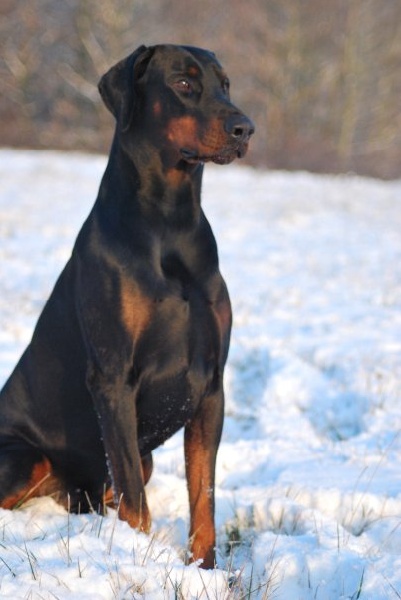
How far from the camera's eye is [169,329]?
317 centimetres

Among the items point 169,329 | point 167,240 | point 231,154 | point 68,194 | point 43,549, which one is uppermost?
point 231,154

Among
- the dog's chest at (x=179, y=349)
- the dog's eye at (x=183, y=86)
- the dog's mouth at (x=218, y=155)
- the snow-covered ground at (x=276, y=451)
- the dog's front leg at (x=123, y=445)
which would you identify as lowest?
the snow-covered ground at (x=276, y=451)

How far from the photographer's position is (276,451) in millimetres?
4430

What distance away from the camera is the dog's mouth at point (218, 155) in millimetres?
3139

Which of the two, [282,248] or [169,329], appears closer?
[169,329]

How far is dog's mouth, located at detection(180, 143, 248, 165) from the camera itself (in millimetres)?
3139

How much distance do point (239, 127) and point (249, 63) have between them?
29469mm

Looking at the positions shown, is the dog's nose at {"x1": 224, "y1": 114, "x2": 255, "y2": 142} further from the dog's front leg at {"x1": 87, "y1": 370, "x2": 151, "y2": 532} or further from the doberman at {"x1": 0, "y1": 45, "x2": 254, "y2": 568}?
the dog's front leg at {"x1": 87, "y1": 370, "x2": 151, "y2": 532}

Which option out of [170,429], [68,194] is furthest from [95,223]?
[68,194]

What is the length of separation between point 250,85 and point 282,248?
21961 millimetres

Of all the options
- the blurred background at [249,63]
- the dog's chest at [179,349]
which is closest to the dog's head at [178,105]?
the dog's chest at [179,349]

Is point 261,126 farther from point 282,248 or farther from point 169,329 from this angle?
point 169,329

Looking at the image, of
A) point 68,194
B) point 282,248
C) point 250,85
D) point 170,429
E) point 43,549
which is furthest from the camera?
point 250,85

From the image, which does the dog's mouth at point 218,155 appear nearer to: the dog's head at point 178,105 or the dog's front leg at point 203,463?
the dog's head at point 178,105
